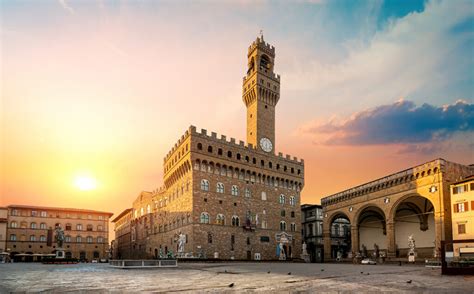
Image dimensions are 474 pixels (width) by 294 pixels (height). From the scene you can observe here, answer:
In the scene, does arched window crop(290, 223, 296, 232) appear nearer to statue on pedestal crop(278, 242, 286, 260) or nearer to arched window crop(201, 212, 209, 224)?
statue on pedestal crop(278, 242, 286, 260)

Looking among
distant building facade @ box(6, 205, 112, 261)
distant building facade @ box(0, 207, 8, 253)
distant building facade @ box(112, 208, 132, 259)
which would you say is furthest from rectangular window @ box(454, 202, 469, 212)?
distant building facade @ box(0, 207, 8, 253)

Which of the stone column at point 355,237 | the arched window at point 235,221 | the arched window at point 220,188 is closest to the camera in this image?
the arched window at point 220,188

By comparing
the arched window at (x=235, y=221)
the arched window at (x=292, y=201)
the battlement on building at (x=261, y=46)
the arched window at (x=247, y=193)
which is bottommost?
the arched window at (x=235, y=221)

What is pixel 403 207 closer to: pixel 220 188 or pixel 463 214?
pixel 463 214

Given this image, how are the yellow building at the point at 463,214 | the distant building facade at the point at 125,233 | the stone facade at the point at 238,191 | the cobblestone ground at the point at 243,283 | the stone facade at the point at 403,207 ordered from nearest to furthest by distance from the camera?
the cobblestone ground at the point at 243,283, the yellow building at the point at 463,214, the stone facade at the point at 403,207, the stone facade at the point at 238,191, the distant building facade at the point at 125,233

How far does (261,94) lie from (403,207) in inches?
1071

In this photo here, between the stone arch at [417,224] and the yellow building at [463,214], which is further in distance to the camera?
the stone arch at [417,224]

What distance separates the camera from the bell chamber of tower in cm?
6131

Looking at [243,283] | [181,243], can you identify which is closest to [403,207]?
[181,243]

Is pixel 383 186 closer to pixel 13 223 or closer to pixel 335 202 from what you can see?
pixel 335 202

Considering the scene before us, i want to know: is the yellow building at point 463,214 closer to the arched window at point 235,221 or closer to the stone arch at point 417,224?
the stone arch at point 417,224

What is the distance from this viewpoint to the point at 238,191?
184 feet

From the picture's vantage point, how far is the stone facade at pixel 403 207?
139 ft

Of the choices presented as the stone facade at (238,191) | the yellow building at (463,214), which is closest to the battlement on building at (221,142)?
the stone facade at (238,191)
